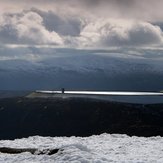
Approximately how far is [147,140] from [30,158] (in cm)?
1266

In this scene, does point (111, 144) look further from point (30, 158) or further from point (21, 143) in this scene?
point (30, 158)

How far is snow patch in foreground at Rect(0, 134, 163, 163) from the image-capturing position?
22328 millimetres

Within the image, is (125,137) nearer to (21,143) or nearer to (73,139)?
(73,139)

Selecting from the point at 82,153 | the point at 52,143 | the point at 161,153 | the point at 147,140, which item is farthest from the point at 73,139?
the point at 82,153

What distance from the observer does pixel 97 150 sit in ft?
89.5

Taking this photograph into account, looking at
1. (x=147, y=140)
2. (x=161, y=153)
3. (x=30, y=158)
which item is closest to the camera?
(x=30, y=158)

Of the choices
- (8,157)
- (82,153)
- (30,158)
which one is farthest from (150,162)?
(8,157)

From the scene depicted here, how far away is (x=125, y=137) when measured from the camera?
35.4 meters

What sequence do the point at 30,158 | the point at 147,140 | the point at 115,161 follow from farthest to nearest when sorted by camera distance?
the point at 147,140 → the point at 30,158 → the point at 115,161

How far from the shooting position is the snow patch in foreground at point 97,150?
22.3 metres

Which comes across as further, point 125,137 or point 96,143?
point 125,137

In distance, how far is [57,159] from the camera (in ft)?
72.8

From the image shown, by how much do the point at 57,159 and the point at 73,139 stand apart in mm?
12267

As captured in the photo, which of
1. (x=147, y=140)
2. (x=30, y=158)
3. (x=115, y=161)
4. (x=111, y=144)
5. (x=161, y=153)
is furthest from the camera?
(x=147, y=140)
